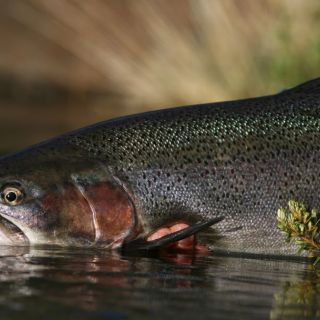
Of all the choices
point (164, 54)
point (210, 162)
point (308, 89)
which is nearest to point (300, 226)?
point (210, 162)

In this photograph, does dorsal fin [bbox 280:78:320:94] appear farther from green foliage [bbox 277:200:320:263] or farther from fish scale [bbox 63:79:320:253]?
green foliage [bbox 277:200:320:263]

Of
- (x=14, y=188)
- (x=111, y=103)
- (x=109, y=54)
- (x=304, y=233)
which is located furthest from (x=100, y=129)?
(x=111, y=103)

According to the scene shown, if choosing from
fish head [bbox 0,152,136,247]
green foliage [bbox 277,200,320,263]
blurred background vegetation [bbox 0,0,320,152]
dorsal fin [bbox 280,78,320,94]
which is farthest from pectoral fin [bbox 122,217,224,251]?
blurred background vegetation [bbox 0,0,320,152]

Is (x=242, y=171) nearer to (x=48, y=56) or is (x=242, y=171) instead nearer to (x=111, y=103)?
(x=111, y=103)

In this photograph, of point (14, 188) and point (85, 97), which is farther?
point (85, 97)

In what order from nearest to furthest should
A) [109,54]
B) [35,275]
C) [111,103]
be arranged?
[35,275] < [109,54] < [111,103]

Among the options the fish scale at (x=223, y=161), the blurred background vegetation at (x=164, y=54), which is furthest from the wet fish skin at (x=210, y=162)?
the blurred background vegetation at (x=164, y=54)

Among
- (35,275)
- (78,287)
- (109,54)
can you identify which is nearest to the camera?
(78,287)
